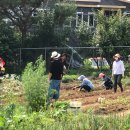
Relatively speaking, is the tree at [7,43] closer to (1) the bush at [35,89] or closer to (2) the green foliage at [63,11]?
(2) the green foliage at [63,11]

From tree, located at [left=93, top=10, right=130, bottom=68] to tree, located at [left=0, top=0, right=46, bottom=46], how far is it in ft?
14.1

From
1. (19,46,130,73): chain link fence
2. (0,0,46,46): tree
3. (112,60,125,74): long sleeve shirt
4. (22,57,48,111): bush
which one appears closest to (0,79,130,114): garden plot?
(22,57,48,111): bush

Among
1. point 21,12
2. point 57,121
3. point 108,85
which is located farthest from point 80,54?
point 57,121

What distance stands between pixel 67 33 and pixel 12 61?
16.6 ft

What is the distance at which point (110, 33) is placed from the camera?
1401 inches

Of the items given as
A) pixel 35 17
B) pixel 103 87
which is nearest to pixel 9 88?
pixel 103 87

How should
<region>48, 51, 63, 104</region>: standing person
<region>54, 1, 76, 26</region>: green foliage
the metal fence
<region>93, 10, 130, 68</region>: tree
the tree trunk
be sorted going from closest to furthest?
1. <region>48, 51, 63, 104</region>: standing person
2. the metal fence
3. the tree trunk
4. <region>93, 10, 130, 68</region>: tree
5. <region>54, 1, 76, 26</region>: green foliage

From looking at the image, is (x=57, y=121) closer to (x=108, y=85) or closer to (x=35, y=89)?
(x=35, y=89)

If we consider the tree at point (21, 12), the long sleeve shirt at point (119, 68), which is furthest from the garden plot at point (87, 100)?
the tree at point (21, 12)

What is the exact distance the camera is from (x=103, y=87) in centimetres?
2469

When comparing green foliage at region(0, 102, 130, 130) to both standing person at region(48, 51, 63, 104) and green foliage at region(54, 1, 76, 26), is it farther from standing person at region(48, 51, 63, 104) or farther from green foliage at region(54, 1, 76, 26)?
green foliage at region(54, 1, 76, 26)

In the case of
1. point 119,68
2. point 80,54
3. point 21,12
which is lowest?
point 80,54

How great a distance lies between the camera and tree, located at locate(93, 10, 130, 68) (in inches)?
1400

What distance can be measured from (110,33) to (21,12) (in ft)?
19.5
